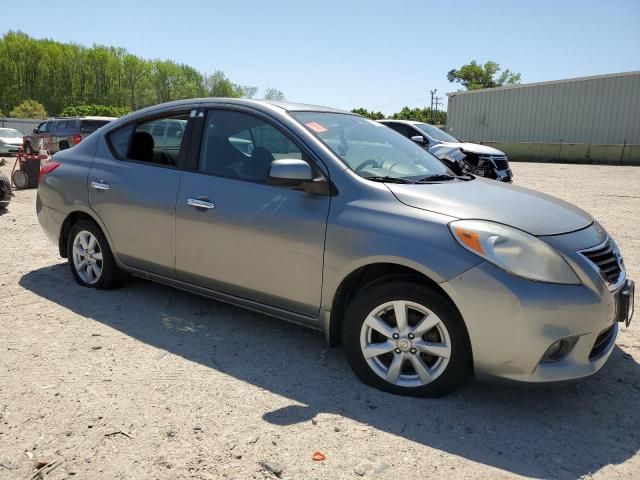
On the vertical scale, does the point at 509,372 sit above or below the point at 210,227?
below

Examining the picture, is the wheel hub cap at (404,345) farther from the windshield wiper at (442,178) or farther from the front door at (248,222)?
the windshield wiper at (442,178)

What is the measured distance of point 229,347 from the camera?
3723 millimetres

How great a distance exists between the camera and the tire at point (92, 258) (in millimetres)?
4637

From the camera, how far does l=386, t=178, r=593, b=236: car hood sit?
2932 millimetres

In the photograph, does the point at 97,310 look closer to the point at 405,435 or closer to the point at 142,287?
the point at 142,287

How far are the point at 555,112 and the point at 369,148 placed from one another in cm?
3518

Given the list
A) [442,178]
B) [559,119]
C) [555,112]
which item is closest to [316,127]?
[442,178]

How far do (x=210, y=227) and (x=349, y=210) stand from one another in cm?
110

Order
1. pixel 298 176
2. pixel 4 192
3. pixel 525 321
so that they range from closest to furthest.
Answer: pixel 525 321
pixel 298 176
pixel 4 192

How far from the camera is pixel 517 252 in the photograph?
2738 millimetres

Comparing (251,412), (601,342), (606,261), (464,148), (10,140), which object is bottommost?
(251,412)

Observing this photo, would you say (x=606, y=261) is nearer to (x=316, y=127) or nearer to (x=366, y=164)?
(x=366, y=164)

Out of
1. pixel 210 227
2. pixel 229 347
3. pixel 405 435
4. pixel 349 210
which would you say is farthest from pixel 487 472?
pixel 210 227

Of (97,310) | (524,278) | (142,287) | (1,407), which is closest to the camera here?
(524,278)
